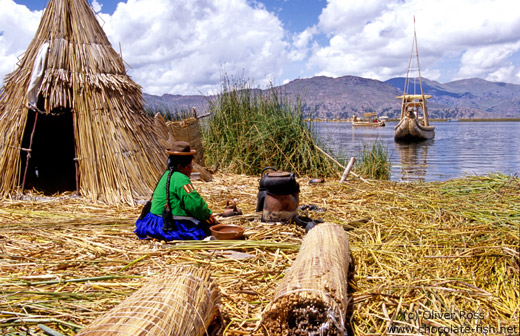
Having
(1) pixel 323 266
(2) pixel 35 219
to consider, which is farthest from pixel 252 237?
(2) pixel 35 219

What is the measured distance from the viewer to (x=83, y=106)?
5.73 meters

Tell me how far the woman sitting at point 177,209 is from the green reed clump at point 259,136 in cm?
453

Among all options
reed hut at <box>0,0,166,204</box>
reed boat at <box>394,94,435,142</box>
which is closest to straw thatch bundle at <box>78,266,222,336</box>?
reed hut at <box>0,0,166,204</box>

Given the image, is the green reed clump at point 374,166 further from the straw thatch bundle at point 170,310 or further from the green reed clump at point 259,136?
the straw thatch bundle at point 170,310

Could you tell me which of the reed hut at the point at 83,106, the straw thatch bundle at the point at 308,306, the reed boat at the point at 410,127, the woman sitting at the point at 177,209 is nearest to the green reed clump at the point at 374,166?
the reed hut at the point at 83,106

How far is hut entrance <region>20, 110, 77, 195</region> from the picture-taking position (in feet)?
22.2

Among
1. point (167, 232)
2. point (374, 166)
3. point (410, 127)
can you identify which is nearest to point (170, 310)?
point (167, 232)

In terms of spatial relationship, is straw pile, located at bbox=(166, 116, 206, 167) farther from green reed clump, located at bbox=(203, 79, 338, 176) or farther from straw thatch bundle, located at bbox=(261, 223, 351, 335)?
straw thatch bundle, located at bbox=(261, 223, 351, 335)

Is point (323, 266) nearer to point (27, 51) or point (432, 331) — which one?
point (432, 331)

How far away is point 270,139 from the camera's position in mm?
8578

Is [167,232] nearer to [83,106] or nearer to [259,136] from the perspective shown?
[83,106]

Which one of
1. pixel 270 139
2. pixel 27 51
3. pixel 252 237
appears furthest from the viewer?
pixel 270 139

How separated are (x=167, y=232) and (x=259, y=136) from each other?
5.15 metres

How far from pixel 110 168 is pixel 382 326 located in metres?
4.41
